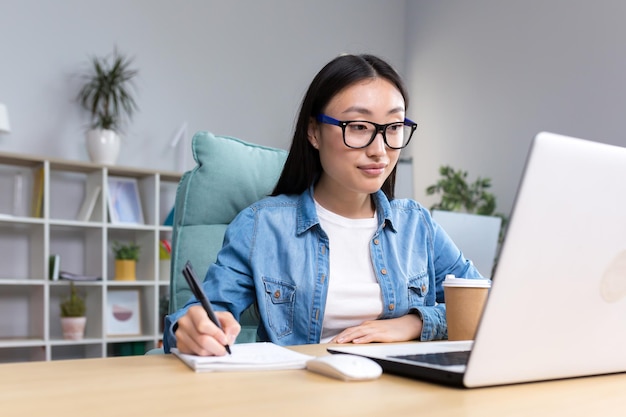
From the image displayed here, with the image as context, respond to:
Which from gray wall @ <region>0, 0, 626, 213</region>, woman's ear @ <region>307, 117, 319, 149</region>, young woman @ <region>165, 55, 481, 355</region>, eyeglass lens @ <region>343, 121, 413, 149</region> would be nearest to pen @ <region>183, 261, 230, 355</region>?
young woman @ <region>165, 55, 481, 355</region>

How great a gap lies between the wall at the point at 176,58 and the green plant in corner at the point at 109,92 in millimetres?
60

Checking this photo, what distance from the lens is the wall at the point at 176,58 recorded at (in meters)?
3.83

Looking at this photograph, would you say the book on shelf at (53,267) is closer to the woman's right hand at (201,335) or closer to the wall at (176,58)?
the wall at (176,58)

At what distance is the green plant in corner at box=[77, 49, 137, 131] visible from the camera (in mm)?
3861

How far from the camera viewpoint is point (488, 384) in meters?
0.68

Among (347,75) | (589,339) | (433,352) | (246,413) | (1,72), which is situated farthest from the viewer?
(1,72)

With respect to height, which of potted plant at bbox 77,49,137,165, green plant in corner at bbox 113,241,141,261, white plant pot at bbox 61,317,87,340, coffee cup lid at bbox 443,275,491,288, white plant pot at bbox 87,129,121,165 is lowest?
white plant pot at bbox 61,317,87,340

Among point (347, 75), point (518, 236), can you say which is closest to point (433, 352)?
point (518, 236)

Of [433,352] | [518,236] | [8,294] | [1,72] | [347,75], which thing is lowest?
[8,294]

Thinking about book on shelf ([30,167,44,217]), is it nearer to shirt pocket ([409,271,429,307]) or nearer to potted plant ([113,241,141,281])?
potted plant ([113,241,141,281])

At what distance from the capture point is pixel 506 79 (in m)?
4.46

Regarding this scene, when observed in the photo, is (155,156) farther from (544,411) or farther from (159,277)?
(544,411)

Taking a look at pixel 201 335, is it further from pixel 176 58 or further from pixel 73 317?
pixel 176 58

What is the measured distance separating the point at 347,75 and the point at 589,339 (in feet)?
2.91
